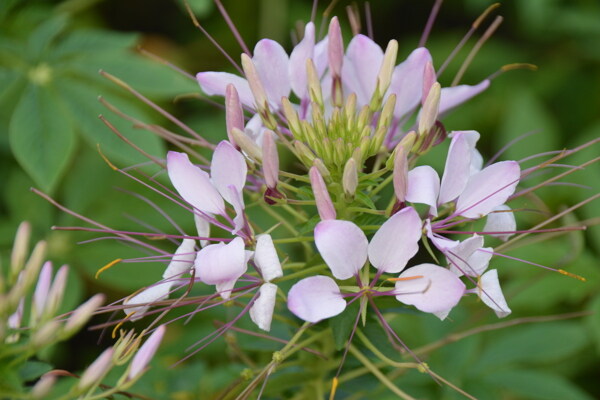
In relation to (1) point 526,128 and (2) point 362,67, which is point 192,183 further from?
(1) point 526,128

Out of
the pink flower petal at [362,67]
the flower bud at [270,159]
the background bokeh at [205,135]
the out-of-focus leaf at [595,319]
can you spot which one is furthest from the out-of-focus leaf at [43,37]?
the out-of-focus leaf at [595,319]

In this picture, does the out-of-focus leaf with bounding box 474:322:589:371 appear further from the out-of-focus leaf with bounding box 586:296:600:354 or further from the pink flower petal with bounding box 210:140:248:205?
the pink flower petal with bounding box 210:140:248:205

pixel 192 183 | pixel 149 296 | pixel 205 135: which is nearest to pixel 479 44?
pixel 192 183

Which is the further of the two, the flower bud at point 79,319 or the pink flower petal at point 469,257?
the pink flower petal at point 469,257

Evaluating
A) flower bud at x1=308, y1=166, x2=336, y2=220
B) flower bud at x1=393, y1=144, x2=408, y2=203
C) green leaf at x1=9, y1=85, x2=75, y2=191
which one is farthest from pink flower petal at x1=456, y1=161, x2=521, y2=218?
green leaf at x1=9, y1=85, x2=75, y2=191

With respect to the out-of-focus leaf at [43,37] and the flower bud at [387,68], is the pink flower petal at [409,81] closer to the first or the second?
the flower bud at [387,68]

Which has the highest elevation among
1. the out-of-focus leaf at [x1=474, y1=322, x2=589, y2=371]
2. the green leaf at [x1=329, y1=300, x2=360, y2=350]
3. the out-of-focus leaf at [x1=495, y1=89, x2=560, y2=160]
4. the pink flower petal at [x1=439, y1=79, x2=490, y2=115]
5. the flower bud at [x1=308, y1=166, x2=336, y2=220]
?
the flower bud at [x1=308, y1=166, x2=336, y2=220]

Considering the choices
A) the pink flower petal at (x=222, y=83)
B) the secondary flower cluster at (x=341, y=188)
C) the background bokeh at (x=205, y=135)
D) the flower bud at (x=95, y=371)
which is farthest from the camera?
the background bokeh at (x=205, y=135)

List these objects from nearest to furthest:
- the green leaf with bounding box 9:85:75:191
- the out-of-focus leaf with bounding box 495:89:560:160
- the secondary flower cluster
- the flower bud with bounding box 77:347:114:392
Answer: the flower bud with bounding box 77:347:114:392
the secondary flower cluster
the green leaf with bounding box 9:85:75:191
the out-of-focus leaf with bounding box 495:89:560:160
